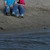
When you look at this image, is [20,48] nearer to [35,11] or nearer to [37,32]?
[37,32]

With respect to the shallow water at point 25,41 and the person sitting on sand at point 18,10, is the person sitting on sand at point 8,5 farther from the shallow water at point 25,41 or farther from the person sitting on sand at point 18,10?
the shallow water at point 25,41

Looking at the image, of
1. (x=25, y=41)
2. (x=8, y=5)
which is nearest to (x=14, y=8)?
(x=8, y=5)

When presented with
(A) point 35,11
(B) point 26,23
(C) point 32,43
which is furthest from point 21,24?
(C) point 32,43

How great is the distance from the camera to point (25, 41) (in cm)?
1136

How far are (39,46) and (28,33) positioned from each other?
9.66 ft

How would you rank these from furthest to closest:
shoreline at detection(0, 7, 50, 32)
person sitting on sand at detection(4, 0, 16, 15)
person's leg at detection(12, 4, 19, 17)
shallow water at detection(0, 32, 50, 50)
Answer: person sitting on sand at detection(4, 0, 16, 15)
person's leg at detection(12, 4, 19, 17)
shoreline at detection(0, 7, 50, 32)
shallow water at detection(0, 32, 50, 50)

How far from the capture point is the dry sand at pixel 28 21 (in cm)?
1471

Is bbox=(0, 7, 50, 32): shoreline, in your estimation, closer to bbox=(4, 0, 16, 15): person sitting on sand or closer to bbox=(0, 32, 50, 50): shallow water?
bbox=(4, 0, 16, 15): person sitting on sand

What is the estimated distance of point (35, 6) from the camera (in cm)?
1931

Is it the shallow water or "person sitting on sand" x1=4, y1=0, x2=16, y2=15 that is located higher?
"person sitting on sand" x1=4, y1=0, x2=16, y2=15

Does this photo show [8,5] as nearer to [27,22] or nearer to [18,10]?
[18,10]

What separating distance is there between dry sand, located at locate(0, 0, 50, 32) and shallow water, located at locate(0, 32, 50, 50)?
1.54 metres

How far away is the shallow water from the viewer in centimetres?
1024

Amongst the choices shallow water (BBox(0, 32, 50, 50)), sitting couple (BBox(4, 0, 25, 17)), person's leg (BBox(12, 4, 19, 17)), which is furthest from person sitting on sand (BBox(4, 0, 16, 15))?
shallow water (BBox(0, 32, 50, 50))
